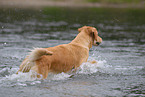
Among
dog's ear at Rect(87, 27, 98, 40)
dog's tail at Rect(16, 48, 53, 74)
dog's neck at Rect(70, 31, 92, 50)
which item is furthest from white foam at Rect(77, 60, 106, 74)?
dog's tail at Rect(16, 48, 53, 74)

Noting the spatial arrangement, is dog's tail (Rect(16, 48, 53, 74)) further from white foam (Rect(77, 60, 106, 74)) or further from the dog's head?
the dog's head

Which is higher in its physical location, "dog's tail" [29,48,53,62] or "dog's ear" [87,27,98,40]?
"dog's ear" [87,27,98,40]

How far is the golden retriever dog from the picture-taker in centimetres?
627

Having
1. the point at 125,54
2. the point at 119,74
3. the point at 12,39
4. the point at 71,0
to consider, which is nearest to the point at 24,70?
the point at 119,74

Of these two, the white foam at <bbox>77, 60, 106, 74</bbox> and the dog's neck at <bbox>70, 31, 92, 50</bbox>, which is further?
the dog's neck at <bbox>70, 31, 92, 50</bbox>

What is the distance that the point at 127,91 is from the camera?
6352 mm

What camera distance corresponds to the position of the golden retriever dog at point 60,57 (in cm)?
627

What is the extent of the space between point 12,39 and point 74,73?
705 cm

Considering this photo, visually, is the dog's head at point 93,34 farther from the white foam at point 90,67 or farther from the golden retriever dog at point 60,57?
the white foam at point 90,67

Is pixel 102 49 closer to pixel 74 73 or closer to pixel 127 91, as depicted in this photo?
pixel 74 73

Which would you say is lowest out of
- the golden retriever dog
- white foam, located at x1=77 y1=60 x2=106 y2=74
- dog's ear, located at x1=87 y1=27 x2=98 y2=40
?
white foam, located at x1=77 y1=60 x2=106 y2=74

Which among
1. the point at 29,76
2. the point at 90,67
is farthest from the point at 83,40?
the point at 29,76

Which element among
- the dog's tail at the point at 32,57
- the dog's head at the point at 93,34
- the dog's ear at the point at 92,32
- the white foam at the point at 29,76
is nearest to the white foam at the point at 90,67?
the white foam at the point at 29,76

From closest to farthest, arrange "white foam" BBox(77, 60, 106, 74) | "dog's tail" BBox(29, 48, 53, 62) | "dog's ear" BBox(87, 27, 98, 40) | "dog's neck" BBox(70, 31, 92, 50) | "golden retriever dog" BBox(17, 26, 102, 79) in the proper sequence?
"dog's tail" BBox(29, 48, 53, 62), "golden retriever dog" BBox(17, 26, 102, 79), "white foam" BBox(77, 60, 106, 74), "dog's neck" BBox(70, 31, 92, 50), "dog's ear" BBox(87, 27, 98, 40)
